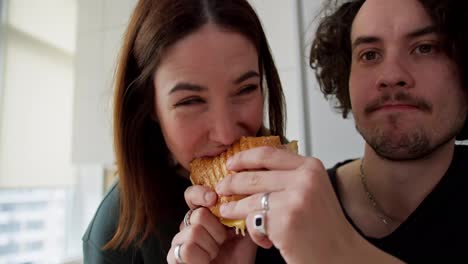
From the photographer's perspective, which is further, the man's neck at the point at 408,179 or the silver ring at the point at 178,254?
the man's neck at the point at 408,179

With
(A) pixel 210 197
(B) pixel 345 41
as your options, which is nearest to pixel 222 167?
(A) pixel 210 197

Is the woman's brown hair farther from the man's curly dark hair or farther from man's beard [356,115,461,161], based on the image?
the man's curly dark hair

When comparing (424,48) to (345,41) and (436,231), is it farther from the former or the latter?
(436,231)

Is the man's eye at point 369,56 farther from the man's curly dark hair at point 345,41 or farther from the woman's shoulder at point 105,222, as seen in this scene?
the woman's shoulder at point 105,222

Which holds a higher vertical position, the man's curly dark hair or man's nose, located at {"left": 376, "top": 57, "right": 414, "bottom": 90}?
the man's curly dark hair

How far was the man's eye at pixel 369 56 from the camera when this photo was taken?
1.01 m

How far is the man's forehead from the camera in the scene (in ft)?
3.12

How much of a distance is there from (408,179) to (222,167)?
2.13 feet

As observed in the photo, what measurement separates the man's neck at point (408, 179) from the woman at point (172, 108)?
0.38 metres

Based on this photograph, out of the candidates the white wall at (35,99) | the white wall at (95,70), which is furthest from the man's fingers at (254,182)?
the white wall at (35,99)

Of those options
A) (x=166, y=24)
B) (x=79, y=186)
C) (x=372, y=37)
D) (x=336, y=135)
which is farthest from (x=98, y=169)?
(x=372, y=37)

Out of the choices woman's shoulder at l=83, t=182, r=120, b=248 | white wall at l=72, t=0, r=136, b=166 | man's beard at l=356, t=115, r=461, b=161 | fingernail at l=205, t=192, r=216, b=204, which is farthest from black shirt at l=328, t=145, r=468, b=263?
white wall at l=72, t=0, r=136, b=166

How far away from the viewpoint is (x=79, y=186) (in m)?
2.88

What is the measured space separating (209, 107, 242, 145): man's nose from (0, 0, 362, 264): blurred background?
1131 mm
